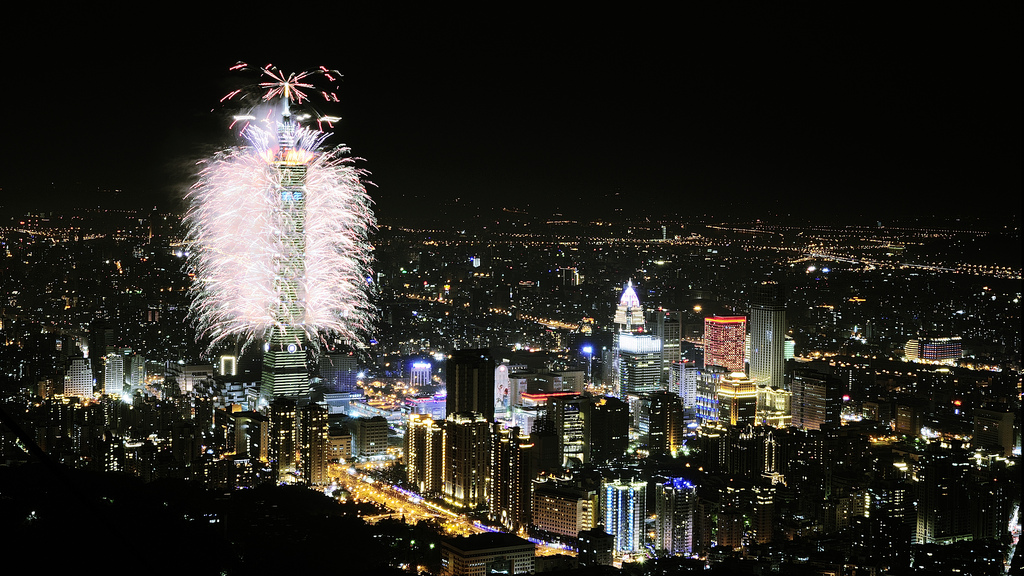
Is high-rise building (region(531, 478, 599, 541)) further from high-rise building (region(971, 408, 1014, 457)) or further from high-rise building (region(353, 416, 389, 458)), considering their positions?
high-rise building (region(971, 408, 1014, 457))

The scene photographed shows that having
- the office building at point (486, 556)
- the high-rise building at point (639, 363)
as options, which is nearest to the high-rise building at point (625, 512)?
the office building at point (486, 556)

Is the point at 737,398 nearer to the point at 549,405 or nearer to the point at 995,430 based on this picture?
the point at 549,405

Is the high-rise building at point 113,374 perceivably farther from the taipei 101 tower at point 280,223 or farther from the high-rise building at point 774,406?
the high-rise building at point 774,406

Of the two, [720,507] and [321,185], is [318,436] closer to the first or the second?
[321,185]

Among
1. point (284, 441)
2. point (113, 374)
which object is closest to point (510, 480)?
point (284, 441)

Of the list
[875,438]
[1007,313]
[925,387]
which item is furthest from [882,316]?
[1007,313]

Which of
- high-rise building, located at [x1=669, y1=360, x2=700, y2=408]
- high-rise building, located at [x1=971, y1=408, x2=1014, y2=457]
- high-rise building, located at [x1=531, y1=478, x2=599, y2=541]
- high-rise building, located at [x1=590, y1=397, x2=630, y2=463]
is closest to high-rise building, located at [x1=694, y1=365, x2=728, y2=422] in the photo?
high-rise building, located at [x1=669, y1=360, x2=700, y2=408]
